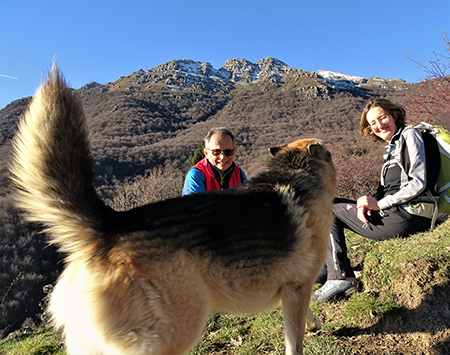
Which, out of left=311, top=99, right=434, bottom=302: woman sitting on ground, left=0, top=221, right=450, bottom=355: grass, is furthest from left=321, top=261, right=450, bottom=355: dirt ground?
left=311, top=99, right=434, bottom=302: woman sitting on ground

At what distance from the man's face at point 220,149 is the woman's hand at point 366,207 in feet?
6.75

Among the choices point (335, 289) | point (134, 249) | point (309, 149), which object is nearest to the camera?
point (134, 249)

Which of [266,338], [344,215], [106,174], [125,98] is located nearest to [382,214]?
[344,215]

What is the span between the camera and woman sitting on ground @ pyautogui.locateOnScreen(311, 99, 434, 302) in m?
3.31

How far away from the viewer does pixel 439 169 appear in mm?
3357

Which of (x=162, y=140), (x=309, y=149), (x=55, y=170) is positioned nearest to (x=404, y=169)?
(x=309, y=149)

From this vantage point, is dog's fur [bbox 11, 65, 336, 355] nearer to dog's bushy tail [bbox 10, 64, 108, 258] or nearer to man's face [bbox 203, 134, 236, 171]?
dog's bushy tail [bbox 10, 64, 108, 258]

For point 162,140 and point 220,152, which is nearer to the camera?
point 220,152

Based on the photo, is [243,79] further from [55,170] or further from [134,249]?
[134,249]

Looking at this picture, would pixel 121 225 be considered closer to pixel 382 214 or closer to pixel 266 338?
pixel 266 338

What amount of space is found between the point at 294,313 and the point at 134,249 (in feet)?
5.60

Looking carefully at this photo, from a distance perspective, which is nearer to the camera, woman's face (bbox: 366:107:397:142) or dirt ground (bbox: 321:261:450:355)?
dirt ground (bbox: 321:261:450:355)

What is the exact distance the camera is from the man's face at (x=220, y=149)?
4.41 metres

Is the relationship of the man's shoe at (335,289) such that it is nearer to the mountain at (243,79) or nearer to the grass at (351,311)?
the grass at (351,311)
